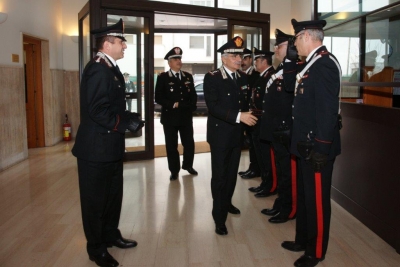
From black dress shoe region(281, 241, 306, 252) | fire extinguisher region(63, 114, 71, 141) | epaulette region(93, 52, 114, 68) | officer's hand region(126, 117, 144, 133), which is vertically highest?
epaulette region(93, 52, 114, 68)

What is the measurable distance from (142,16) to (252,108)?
8.83 feet

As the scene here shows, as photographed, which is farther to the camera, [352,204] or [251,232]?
[352,204]

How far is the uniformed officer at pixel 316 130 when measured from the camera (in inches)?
104

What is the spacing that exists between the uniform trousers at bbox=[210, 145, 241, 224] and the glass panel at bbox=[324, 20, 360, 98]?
1793 millimetres

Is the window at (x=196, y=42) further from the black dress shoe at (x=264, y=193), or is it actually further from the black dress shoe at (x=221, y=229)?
the black dress shoe at (x=221, y=229)

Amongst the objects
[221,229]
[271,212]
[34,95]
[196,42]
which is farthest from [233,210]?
[196,42]

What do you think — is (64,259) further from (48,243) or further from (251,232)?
(251,232)

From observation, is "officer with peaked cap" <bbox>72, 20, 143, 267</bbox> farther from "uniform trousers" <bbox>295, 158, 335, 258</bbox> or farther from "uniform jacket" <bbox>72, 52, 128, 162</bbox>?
"uniform trousers" <bbox>295, 158, 335, 258</bbox>

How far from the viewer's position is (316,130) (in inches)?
107

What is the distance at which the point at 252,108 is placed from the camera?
4914 millimetres

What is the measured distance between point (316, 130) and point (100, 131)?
1437mm

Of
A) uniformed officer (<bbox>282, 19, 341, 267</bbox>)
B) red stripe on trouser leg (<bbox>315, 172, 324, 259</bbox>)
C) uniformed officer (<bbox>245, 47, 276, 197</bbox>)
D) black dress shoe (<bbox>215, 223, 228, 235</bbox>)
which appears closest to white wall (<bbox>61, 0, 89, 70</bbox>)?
uniformed officer (<bbox>245, 47, 276, 197</bbox>)

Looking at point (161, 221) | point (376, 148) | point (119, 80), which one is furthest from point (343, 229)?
point (119, 80)

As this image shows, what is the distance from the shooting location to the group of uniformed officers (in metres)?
2.68
